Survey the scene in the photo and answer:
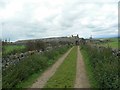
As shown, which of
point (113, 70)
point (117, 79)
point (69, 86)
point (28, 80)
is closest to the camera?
point (117, 79)

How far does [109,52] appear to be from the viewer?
781 inches

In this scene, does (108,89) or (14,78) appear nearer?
(108,89)

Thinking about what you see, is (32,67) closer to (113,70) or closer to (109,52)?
(109,52)

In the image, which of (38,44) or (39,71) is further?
(38,44)

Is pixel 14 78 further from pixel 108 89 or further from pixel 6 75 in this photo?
pixel 108 89

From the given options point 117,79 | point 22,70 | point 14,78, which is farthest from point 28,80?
point 117,79

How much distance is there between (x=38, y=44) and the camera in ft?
142

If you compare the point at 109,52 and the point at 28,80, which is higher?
the point at 109,52

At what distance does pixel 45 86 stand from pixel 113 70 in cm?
352

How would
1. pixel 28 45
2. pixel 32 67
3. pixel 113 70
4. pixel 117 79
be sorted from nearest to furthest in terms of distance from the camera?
pixel 117 79, pixel 113 70, pixel 32 67, pixel 28 45

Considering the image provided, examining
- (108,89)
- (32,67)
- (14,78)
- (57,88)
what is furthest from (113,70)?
(32,67)

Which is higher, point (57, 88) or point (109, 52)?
point (109, 52)

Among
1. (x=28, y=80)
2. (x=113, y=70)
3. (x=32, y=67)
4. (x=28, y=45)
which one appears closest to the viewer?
(x=113, y=70)

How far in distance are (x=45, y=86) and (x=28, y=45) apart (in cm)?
2912
